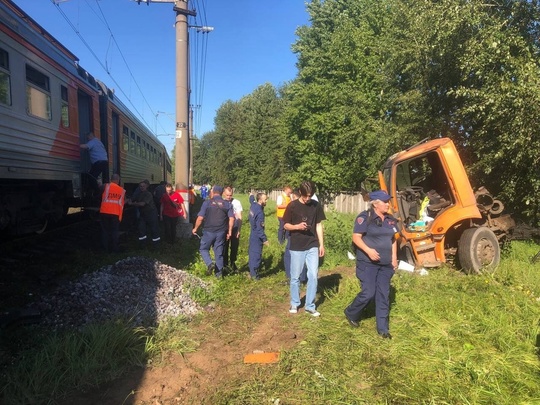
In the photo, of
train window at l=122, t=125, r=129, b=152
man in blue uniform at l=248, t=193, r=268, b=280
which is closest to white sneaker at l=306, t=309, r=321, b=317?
man in blue uniform at l=248, t=193, r=268, b=280

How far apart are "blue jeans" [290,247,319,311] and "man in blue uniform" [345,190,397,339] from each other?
70cm

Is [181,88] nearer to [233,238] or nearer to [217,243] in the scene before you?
[233,238]

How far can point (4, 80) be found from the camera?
646 cm

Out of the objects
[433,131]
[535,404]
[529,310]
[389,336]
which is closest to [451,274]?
[529,310]

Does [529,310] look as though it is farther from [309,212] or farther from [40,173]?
[40,173]

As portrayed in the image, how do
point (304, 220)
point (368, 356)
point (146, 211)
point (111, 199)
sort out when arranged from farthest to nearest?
point (146, 211), point (111, 199), point (304, 220), point (368, 356)

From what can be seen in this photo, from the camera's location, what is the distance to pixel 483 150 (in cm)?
1102

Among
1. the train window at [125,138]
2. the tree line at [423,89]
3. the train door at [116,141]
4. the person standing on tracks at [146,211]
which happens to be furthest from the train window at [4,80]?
the tree line at [423,89]

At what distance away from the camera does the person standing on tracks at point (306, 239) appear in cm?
555

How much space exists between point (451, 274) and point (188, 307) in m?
4.68

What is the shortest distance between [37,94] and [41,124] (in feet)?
1.74

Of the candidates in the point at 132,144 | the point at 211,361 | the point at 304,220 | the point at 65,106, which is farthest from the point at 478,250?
the point at 132,144

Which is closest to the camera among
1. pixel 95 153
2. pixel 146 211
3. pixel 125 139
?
pixel 95 153

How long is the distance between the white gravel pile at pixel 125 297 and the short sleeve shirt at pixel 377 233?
2501 mm
